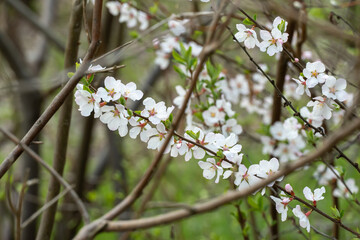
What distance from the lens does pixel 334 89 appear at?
127 centimetres

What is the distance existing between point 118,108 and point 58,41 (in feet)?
7.46

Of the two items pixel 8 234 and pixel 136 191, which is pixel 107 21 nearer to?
pixel 8 234

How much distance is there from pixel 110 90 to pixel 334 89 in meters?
0.69

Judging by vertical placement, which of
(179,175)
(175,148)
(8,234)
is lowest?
(179,175)

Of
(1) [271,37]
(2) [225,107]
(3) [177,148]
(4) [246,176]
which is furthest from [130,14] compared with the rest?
(4) [246,176]

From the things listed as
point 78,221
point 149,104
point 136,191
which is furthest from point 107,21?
point 136,191

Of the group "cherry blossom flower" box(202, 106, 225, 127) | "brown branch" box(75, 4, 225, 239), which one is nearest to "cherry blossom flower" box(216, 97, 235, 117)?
"cherry blossom flower" box(202, 106, 225, 127)

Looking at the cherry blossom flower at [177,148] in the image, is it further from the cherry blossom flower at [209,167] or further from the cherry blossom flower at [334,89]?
the cherry blossom flower at [334,89]

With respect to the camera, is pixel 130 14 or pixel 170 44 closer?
pixel 170 44

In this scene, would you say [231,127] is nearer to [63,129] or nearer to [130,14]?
[63,129]

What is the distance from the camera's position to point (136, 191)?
892 mm

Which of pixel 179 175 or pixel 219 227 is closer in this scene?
pixel 219 227

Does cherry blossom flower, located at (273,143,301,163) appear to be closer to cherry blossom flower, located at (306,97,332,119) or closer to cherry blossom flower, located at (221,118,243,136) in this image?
cherry blossom flower, located at (221,118,243,136)

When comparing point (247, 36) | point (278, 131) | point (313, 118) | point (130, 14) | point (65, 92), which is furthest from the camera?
point (130, 14)
